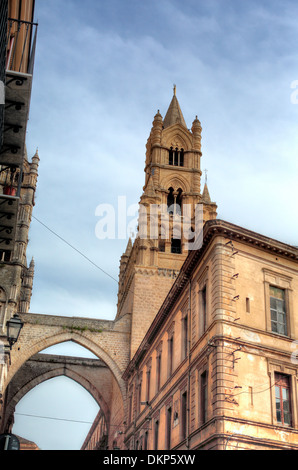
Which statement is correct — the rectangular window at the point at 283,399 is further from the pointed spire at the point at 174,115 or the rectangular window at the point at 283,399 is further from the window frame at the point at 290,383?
the pointed spire at the point at 174,115

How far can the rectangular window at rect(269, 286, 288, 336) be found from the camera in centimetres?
1792

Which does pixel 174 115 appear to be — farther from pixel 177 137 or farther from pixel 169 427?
pixel 169 427

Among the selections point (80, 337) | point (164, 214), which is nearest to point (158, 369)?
point (80, 337)

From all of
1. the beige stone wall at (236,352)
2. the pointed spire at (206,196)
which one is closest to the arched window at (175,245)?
the pointed spire at (206,196)

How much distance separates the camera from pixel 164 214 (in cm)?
4241

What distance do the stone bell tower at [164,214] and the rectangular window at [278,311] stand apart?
19.2 metres

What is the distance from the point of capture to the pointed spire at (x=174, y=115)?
4965 centimetres

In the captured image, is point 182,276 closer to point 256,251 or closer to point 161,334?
point 256,251

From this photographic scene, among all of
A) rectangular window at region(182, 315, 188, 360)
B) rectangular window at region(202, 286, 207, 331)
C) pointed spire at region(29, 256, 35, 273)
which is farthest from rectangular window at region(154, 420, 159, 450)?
pointed spire at region(29, 256, 35, 273)

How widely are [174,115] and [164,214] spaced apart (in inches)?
479

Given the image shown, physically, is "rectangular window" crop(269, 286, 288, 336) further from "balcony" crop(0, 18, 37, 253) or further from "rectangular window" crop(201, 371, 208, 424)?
"balcony" crop(0, 18, 37, 253)

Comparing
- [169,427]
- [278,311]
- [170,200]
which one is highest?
[170,200]

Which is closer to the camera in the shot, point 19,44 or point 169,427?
point 19,44

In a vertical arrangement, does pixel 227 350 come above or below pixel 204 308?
below
